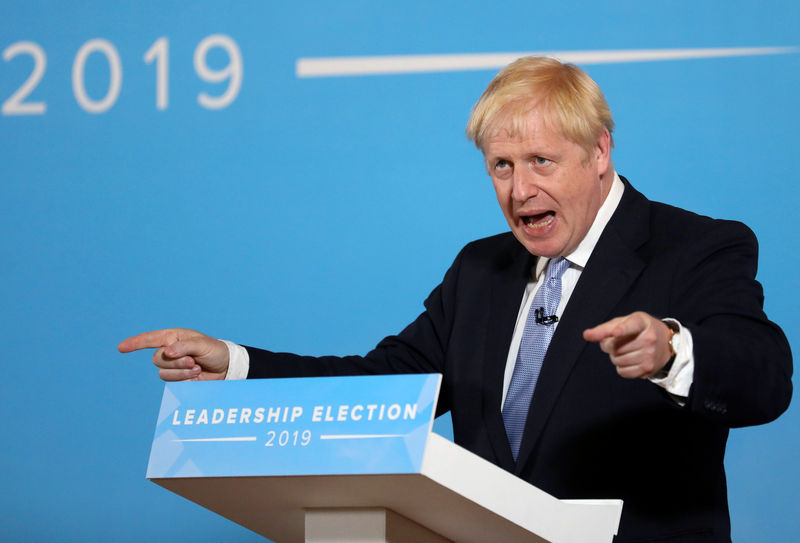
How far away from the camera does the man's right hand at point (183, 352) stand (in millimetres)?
1659

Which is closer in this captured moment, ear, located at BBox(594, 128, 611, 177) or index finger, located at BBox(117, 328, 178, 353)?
index finger, located at BBox(117, 328, 178, 353)

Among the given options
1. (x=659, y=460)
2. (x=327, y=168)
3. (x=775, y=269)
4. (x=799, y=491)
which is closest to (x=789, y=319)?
(x=775, y=269)

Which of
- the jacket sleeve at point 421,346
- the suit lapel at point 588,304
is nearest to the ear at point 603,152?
the suit lapel at point 588,304

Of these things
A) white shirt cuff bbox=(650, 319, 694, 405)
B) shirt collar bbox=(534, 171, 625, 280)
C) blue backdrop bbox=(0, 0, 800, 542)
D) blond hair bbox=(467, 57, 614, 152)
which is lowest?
white shirt cuff bbox=(650, 319, 694, 405)

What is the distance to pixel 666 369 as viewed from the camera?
1313mm

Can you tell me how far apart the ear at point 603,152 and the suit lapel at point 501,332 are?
237 mm

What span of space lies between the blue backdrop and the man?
0.85 m

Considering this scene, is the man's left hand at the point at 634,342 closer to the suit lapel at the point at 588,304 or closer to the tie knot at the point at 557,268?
the suit lapel at the point at 588,304

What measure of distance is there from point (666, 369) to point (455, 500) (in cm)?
36

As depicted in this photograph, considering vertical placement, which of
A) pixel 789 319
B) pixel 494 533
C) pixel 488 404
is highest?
pixel 789 319

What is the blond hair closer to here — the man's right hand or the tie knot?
the tie knot

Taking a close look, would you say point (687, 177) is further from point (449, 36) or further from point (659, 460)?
point (659, 460)

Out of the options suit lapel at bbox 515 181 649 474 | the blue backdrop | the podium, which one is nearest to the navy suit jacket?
suit lapel at bbox 515 181 649 474

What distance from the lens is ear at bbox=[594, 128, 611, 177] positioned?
1.85 m
